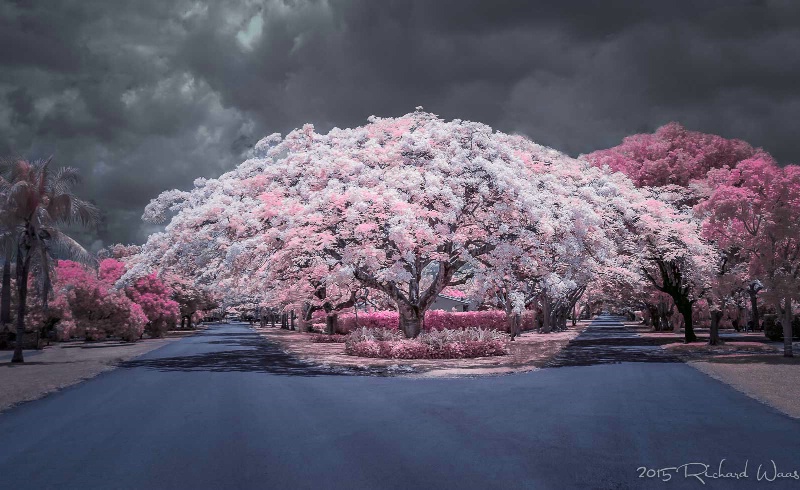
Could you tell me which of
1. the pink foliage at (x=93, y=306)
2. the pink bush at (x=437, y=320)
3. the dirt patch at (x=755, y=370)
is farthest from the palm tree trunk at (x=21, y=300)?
the dirt patch at (x=755, y=370)

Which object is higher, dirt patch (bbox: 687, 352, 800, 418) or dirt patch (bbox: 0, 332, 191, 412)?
dirt patch (bbox: 0, 332, 191, 412)

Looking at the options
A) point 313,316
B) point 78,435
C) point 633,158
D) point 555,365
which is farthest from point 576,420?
point 313,316

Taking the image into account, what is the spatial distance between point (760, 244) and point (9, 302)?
132ft

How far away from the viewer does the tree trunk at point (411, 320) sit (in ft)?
90.0

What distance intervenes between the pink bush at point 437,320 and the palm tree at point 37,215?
2417 cm

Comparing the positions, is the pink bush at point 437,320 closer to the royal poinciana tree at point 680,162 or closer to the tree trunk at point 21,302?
the royal poinciana tree at point 680,162

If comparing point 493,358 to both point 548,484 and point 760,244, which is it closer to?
point 760,244

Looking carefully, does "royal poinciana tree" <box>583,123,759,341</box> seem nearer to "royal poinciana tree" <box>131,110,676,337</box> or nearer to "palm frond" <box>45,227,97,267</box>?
"royal poinciana tree" <box>131,110,676,337</box>

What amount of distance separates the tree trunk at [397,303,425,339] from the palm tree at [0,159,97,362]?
578 inches

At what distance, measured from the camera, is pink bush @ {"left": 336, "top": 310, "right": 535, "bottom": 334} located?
48.5 m

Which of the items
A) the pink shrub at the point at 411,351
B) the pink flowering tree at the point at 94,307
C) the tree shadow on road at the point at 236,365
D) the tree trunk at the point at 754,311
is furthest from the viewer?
the tree trunk at the point at 754,311

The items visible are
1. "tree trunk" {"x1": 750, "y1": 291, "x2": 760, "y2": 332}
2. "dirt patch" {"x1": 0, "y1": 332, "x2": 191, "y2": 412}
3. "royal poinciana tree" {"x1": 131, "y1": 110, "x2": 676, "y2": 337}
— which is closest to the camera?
"dirt patch" {"x1": 0, "y1": 332, "x2": 191, "y2": 412}

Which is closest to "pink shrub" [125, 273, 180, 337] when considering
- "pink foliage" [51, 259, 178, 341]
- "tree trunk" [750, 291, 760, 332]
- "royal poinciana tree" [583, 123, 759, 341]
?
"pink foliage" [51, 259, 178, 341]

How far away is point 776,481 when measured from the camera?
639 cm
